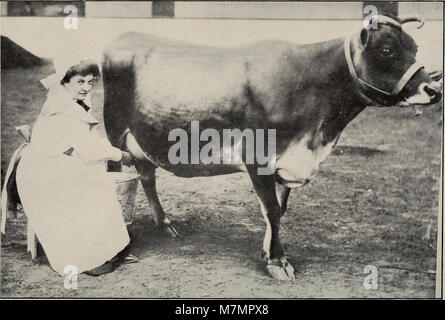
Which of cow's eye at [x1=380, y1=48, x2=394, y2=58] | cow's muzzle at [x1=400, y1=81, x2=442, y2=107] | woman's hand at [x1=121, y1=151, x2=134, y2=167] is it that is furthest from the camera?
woman's hand at [x1=121, y1=151, x2=134, y2=167]

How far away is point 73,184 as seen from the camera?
5906 mm

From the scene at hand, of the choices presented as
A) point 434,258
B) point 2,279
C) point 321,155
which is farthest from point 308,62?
point 2,279

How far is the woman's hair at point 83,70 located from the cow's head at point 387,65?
2.14 m

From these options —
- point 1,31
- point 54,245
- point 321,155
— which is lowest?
point 54,245

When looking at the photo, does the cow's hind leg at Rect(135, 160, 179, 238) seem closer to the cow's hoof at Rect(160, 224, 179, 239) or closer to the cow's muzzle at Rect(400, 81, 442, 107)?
the cow's hoof at Rect(160, 224, 179, 239)

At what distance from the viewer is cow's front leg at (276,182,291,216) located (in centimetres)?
603

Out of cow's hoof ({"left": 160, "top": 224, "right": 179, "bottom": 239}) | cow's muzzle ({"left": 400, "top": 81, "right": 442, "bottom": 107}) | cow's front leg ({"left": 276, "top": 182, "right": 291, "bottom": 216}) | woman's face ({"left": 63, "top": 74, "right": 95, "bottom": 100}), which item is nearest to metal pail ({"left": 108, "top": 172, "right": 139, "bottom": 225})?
cow's hoof ({"left": 160, "top": 224, "right": 179, "bottom": 239})

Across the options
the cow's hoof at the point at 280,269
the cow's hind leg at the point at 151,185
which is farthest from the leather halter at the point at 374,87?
the cow's hind leg at the point at 151,185

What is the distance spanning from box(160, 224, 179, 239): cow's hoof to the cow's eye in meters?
2.31

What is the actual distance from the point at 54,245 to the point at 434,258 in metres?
3.28

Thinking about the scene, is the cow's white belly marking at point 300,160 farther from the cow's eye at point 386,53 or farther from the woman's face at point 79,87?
the woman's face at point 79,87

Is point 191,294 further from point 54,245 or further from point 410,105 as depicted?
point 410,105

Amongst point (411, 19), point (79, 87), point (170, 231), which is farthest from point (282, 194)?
point (79, 87)

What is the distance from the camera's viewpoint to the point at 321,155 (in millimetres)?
6012
